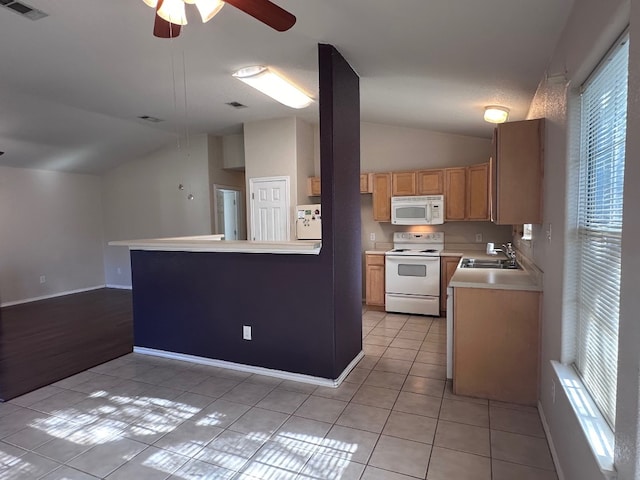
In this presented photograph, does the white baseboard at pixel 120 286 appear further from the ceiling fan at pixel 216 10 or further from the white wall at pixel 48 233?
the ceiling fan at pixel 216 10

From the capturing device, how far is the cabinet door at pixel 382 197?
548 cm

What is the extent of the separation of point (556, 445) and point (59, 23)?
4.08 meters

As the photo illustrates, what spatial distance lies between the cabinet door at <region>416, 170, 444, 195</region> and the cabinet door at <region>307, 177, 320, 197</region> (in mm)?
1519

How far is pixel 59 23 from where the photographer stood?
2596mm

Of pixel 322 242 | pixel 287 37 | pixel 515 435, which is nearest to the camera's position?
pixel 515 435

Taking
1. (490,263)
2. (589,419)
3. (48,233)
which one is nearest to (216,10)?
(589,419)

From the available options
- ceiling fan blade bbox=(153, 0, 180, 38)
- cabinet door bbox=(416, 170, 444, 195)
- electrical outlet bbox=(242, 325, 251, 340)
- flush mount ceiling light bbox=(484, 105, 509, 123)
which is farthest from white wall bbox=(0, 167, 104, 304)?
flush mount ceiling light bbox=(484, 105, 509, 123)

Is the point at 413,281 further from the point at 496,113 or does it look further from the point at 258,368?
the point at 258,368

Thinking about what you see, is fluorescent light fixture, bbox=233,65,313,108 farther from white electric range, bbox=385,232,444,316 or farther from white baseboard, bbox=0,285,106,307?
white baseboard, bbox=0,285,106,307

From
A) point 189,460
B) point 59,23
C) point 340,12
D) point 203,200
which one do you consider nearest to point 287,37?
point 340,12

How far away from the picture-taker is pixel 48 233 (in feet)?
22.2

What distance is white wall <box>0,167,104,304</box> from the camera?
6.21 metres

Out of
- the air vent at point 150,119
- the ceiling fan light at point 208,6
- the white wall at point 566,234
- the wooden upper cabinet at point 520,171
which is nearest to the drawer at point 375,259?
the white wall at point 566,234

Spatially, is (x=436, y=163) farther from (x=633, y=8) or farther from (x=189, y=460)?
(x=189, y=460)
